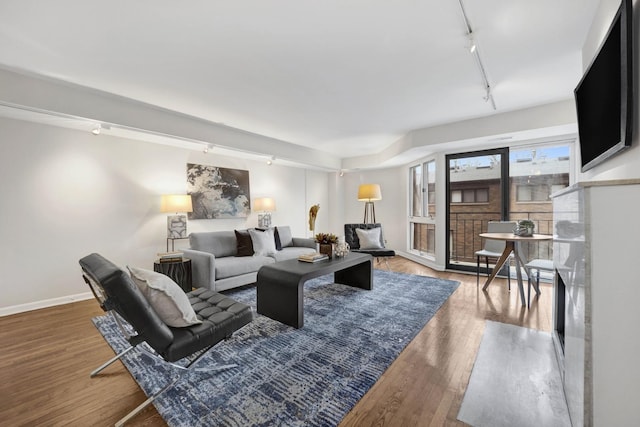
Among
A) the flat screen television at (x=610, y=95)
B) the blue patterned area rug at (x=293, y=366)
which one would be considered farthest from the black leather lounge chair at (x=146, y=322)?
the flat screen television at (x=610, y=95)

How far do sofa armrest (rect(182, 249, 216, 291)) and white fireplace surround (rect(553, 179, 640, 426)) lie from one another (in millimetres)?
3404

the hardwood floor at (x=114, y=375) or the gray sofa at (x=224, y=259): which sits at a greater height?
the gray sofa at (x=224, y=259)

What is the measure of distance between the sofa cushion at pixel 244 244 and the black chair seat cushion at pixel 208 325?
74.2 inches

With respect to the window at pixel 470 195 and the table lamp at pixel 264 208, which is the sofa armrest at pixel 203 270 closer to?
the table lamp at pixel 264 208

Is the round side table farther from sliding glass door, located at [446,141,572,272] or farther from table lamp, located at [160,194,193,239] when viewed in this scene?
sliding glass door, located at [446,141,572,272]

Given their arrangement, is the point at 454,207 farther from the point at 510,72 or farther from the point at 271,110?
the point at 271,110

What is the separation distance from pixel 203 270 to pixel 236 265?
→ 1.45 feet

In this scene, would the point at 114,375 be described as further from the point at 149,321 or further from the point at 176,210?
the point at 176,210

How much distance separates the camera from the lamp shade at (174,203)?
389 cm

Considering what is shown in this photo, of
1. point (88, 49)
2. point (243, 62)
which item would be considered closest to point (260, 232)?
point (243, 62)

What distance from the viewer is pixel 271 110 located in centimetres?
370

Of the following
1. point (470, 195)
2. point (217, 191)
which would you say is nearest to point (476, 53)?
point (470, 195)

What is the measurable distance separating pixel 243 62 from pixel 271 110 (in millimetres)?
1194

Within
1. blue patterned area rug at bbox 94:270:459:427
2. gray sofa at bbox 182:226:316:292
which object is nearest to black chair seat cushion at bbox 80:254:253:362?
blue patterned area rug at bbox 94:270:459:427
